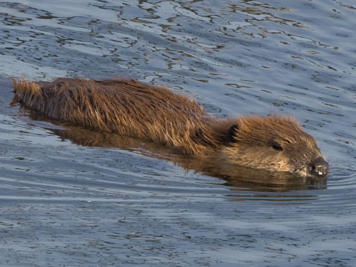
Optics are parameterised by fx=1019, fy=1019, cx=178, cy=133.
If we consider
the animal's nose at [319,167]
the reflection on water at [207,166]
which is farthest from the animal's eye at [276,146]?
the animal's nose at [319,167]

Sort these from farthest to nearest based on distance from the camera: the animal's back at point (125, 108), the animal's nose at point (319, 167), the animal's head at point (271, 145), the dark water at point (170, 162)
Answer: the animal's back at point (125, 108)
the animal's head at point (271, 145)
the animal's nose at point (319, 167)
the dark water at point (170, 162)

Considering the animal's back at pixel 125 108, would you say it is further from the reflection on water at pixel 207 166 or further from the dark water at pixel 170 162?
the dark water at pixel 170 162

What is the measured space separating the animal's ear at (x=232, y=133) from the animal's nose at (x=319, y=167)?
708mm

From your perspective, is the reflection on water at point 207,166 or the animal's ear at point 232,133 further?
the animal's ear at point 232,133

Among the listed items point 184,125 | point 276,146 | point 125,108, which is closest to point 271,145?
point 276,146

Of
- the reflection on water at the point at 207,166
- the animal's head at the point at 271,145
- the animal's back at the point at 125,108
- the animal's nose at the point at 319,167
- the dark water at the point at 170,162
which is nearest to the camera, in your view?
the dark water at the point at 170,162

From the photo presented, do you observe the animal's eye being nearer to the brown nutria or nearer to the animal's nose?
the brown nutria

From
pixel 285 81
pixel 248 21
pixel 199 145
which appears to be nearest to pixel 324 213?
pixel 199 145

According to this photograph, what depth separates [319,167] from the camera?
854 centimetres

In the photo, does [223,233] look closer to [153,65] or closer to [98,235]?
[98,235]

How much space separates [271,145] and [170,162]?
900 millimetres

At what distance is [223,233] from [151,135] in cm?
229

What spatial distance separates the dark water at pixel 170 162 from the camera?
21.3ft

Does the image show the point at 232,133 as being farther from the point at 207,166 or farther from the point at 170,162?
the point at 170,162
